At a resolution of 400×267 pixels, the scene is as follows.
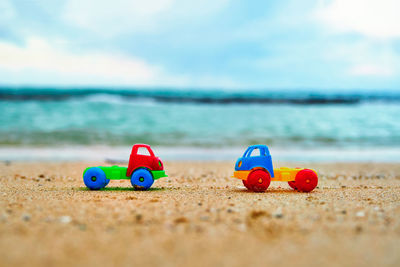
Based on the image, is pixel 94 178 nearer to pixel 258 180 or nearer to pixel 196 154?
pixel 258 180

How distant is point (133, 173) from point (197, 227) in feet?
7.52

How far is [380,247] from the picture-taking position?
249cm

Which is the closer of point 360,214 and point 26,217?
point 26,217

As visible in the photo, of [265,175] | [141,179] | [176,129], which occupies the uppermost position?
[176,129]

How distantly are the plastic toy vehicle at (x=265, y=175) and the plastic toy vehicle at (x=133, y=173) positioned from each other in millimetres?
1263

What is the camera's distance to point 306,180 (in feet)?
16.1

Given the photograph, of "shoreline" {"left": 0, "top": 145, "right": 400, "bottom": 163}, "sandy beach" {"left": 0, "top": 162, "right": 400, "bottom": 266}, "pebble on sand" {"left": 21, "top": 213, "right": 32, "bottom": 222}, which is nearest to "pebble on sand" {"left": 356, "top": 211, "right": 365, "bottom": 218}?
"sandy beach" {"left": 0, "top": 162, "right": 400, "bottom": 266}

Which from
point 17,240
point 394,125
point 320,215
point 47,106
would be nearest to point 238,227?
point 320,215

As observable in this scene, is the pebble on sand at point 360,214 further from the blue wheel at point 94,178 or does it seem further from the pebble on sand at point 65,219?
the blue wheel at point 94,178

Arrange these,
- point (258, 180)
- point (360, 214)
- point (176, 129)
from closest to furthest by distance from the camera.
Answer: point (360, 214) < point (258, 180) < point (176, 129)

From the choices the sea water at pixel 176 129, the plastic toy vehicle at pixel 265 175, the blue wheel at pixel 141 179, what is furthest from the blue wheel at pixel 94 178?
the sea water at pixel 176 129

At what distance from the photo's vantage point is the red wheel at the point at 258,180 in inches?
191

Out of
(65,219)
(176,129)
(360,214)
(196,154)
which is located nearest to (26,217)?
(65,219)

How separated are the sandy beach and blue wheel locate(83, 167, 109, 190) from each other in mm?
139
